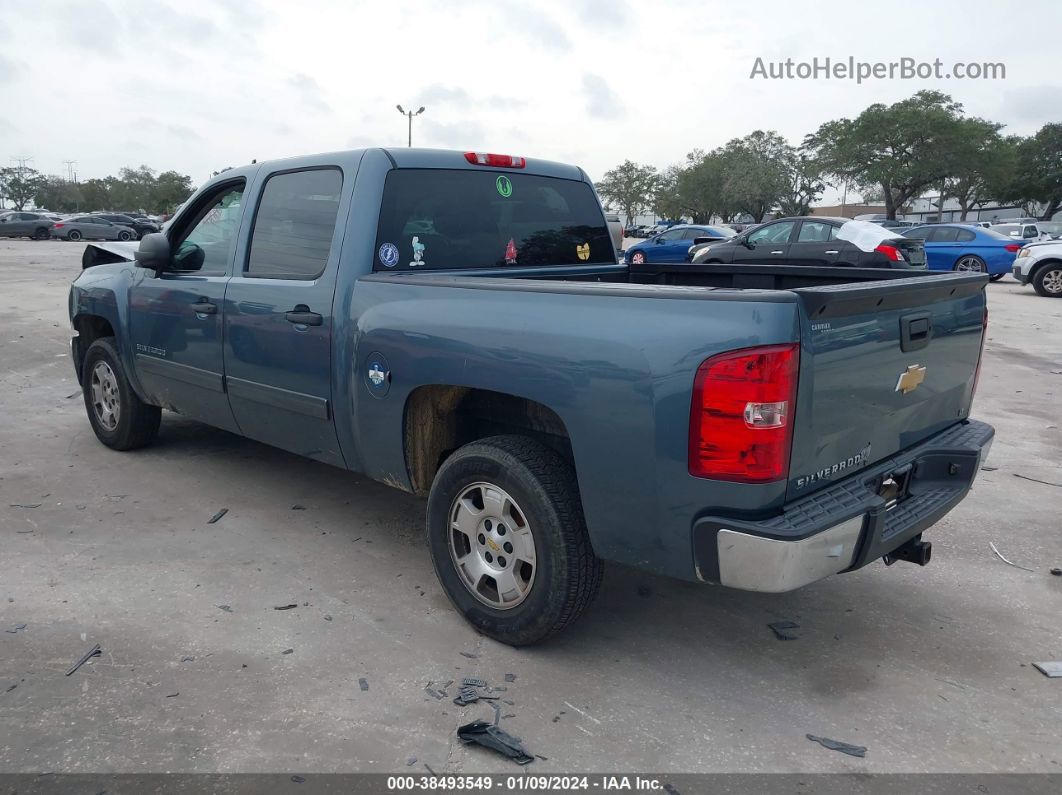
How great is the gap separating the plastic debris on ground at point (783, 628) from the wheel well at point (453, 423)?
1.19 meters

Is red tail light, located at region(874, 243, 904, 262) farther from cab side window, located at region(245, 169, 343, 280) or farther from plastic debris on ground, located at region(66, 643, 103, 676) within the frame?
plastic debris on ground, located at region(66, 643, 103, 676)

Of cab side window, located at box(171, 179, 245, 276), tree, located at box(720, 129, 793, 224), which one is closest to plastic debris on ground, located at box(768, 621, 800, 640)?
cab side window, located at box(171, 179, 245, 276)

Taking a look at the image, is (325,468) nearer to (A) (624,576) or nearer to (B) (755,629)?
(A) (624,576)

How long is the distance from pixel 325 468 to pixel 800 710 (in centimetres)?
357

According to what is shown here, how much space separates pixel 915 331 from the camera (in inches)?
121

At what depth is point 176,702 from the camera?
295 cm

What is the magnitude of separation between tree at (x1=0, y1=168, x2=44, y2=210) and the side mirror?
366ft

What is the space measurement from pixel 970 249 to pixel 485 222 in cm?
1866

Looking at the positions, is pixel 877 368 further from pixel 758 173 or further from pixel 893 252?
pixel 758 173

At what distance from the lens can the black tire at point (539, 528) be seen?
3.02 metres

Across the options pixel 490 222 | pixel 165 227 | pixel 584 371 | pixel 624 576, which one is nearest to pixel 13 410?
pixel 165 227

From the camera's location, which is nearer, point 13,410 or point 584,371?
point 584,371

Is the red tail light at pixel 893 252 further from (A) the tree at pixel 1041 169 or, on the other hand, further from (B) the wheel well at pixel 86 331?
(A) the tree at pixel 1041 169

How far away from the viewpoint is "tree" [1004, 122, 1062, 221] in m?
67.2
